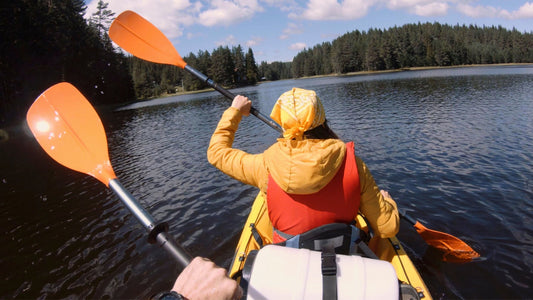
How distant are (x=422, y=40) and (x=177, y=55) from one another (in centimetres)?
11332

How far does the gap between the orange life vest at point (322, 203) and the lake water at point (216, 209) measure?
2773mm

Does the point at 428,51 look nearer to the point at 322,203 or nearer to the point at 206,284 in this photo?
the point at 322,203

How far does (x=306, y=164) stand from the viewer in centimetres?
185

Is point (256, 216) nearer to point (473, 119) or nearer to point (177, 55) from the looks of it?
point (177, 55)

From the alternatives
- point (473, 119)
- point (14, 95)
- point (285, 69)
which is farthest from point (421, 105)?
point (285, 69)

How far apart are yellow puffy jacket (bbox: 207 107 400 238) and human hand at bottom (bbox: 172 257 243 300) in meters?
0.89

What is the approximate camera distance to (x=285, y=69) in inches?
6668

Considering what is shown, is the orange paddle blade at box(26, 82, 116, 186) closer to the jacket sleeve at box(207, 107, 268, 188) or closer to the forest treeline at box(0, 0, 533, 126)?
the jacket sleeve at box(207, 107, 268, 188)

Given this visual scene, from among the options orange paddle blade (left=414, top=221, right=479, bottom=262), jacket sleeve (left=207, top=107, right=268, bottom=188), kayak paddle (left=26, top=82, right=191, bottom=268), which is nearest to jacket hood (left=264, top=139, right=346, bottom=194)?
jacket sleeve (left=207, top=107, right=268, bottom=188)

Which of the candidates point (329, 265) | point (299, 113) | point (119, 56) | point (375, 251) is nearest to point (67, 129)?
point (299, 113)

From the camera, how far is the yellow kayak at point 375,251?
111 inches

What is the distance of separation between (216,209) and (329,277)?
538 cm

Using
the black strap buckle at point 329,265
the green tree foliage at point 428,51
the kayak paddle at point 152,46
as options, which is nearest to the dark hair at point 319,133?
the black strap buckle at point 329,265

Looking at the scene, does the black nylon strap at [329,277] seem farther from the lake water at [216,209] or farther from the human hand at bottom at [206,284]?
the lake water at [216,209]
